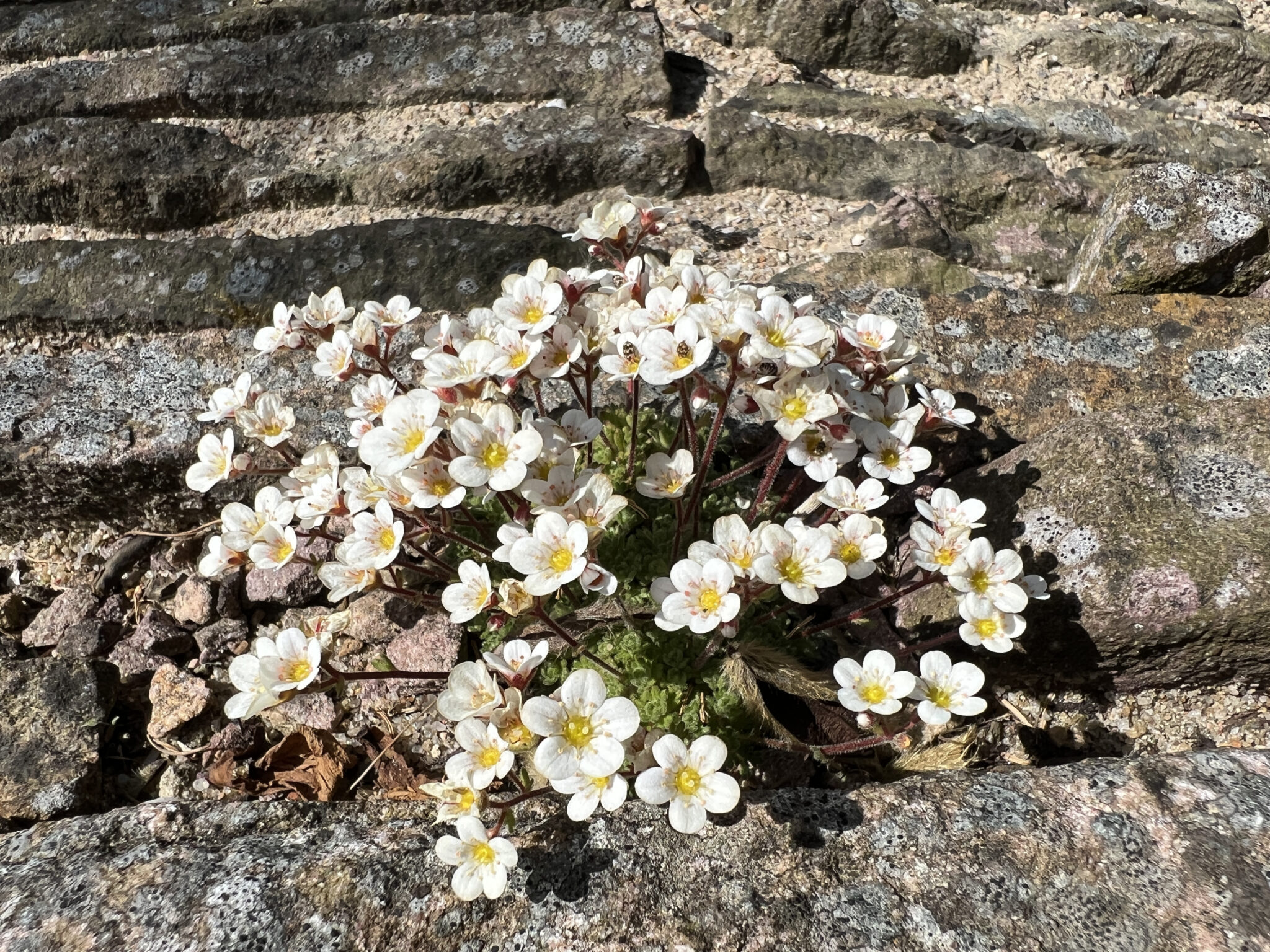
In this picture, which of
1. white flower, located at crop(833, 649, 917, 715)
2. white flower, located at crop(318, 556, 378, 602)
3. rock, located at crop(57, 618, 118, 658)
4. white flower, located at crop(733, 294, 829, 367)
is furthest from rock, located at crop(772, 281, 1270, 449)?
rock, located at crop(57, 618, 118, 658)

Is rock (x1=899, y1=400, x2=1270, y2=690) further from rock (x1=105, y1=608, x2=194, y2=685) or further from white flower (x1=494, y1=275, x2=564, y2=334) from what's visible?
rock (x1=105, y1=608, x2=194, y2=685)

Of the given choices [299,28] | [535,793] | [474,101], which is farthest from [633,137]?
[535,793]

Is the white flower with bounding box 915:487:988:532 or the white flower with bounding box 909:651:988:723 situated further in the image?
the white flower with bounding box 915:487:988:532

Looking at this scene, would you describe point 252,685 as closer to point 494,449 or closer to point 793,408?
point 494,449

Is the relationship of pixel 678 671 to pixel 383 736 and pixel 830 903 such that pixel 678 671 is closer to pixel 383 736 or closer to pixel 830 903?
pixel 830 903

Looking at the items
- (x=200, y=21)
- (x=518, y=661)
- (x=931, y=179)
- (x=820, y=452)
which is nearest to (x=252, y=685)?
(x=518, y=661)

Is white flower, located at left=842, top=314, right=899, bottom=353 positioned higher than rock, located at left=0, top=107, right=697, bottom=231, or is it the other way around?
white flower, located at left=842, top=314, right=899, bottom=353
